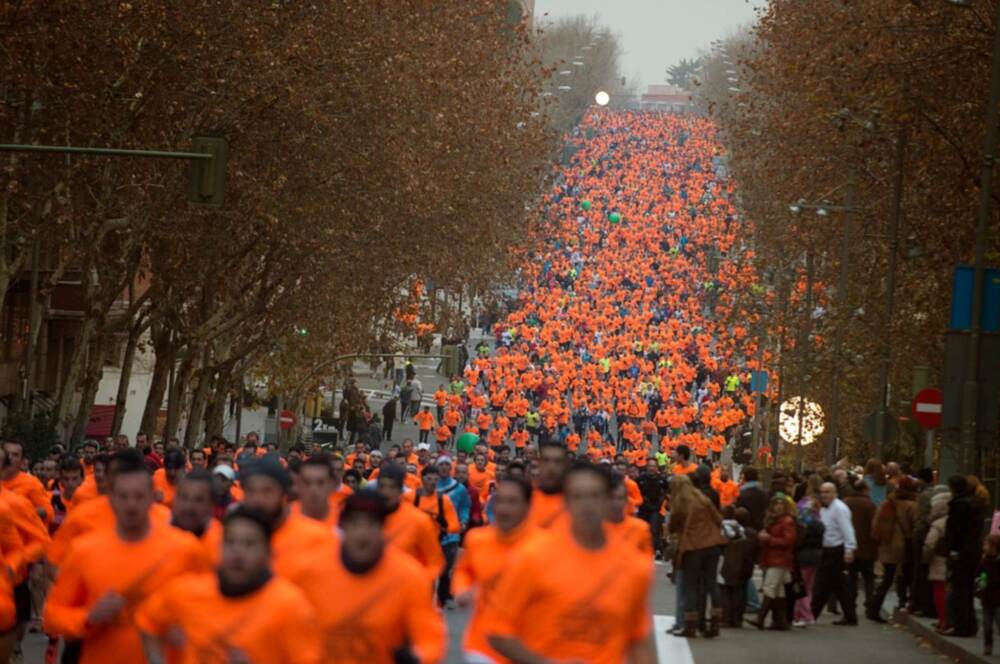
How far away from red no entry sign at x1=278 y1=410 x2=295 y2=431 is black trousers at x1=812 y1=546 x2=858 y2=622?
93.6ft

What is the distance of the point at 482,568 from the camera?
10.1m

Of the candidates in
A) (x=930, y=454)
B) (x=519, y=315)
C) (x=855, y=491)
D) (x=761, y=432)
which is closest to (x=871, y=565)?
(x=855, y=491)

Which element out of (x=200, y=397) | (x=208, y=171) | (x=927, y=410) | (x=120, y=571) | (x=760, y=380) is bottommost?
(x=120, y=571)

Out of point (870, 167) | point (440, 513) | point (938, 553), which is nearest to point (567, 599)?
point (440, 513)

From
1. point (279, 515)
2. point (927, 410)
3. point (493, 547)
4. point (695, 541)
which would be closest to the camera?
point (279, 515)

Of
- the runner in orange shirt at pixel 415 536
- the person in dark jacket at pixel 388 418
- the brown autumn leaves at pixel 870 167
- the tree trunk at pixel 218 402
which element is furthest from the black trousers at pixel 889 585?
the person in dark jacket at pixel 388 418

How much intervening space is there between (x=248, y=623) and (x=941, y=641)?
43.2 ft

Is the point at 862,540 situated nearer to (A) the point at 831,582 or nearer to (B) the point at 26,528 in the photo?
(A) the point at 831,582

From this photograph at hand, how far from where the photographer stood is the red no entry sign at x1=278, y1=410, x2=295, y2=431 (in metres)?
49.6

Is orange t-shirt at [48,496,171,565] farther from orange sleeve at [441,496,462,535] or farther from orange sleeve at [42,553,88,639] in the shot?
orange sleeve at [441,496,462,535]

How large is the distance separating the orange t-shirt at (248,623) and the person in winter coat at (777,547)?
12.8 meters

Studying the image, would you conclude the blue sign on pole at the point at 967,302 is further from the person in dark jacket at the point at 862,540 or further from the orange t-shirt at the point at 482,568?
the orange t-shirt at the point at 482,568

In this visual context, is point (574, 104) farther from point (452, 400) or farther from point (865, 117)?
point (865, 117)

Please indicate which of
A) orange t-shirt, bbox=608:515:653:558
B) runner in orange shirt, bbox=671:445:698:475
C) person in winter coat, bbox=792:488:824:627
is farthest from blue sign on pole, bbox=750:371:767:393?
orange t-shirt, bbox=608:515:653:558
